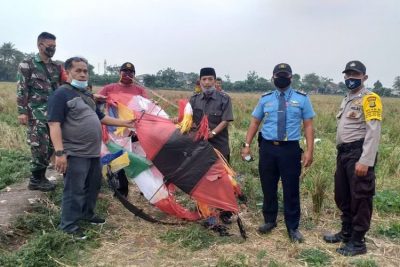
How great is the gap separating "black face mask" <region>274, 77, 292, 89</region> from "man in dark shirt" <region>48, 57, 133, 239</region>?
196 centimetres

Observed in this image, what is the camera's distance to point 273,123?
4.32m

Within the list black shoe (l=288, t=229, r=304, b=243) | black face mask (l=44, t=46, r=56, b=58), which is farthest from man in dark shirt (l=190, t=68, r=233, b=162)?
black face mask (l=44, t=46, r=56, b=58)

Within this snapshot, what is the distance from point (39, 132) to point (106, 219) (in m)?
1.44

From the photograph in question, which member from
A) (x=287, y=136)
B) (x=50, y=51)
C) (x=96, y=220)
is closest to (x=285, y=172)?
(x=287, y=136)

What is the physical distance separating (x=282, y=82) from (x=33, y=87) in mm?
3145

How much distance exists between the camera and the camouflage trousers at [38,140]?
5184 millimetres

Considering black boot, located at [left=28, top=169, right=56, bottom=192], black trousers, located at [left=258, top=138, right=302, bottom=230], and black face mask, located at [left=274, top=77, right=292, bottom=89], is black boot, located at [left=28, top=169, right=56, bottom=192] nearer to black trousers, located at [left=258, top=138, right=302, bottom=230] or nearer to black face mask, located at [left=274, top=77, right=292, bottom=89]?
black trousers, located at [left=258, top=138, right=302, bottom=230]

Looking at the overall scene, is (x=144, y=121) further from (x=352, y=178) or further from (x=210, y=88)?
(x=352, y=178)

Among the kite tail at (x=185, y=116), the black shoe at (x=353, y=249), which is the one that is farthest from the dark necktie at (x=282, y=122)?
the black shoe at (x=353, y=249)

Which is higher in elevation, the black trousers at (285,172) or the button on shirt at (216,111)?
the button on shirt at (216,111)

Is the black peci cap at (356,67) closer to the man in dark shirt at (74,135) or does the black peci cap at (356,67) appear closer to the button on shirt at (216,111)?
the button on shirt at (216,111)

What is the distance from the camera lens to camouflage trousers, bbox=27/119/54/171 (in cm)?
518

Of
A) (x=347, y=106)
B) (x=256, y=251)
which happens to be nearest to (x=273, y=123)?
(x=347, y=106)

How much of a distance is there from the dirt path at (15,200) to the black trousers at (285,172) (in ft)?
9.36
